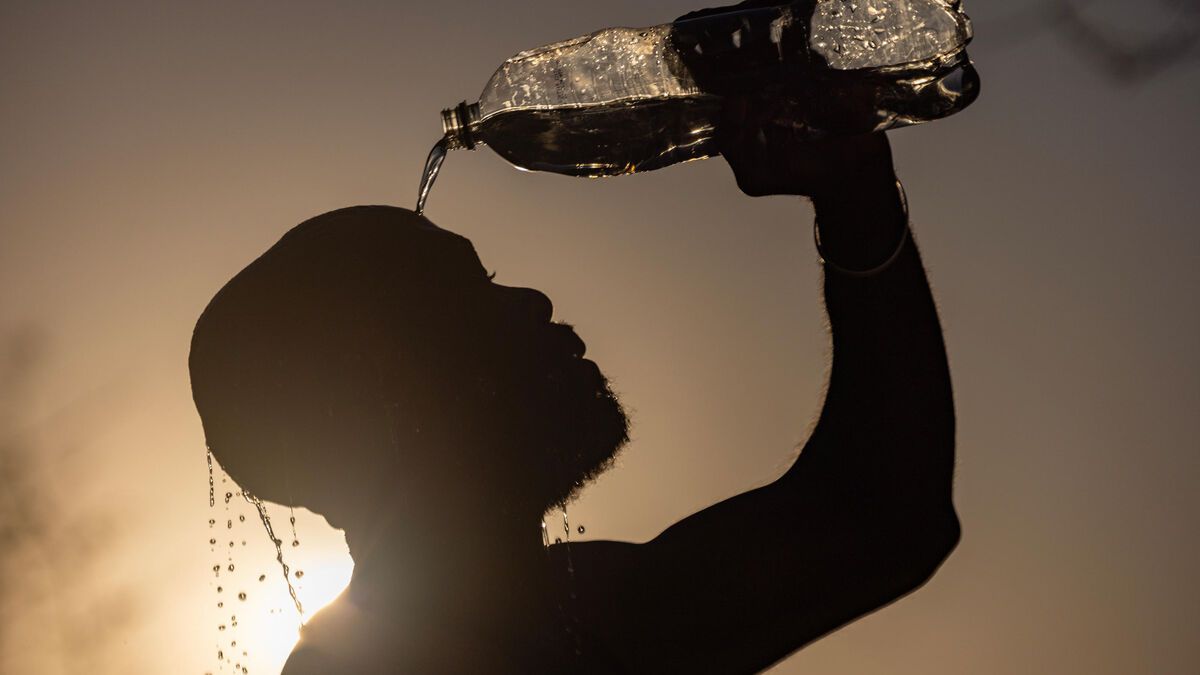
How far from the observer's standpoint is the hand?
48.1 inches

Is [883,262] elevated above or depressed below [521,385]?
below

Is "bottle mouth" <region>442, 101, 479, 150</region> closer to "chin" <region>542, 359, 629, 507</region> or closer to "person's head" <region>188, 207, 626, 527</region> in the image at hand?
"person's head" <region>188, 207, 626, 527</region>

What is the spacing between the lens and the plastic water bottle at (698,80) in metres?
1.33

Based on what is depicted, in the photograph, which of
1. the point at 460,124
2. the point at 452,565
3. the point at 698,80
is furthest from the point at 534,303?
the point at 698,80

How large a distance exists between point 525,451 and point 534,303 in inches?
10.4

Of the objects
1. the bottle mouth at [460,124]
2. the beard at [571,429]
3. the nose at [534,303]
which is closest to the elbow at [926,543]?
the beard at [571,429]

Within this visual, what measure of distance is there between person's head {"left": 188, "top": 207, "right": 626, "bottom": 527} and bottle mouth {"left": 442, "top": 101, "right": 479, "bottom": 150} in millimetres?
246

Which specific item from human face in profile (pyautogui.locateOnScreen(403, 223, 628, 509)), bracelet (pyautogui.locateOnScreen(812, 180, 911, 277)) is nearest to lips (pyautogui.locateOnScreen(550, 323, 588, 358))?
human face in profile (pyautogui.locateOnScreen(403, 223, 628, 509))

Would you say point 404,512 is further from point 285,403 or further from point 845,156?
point 845,156

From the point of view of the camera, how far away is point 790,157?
4.01 ft

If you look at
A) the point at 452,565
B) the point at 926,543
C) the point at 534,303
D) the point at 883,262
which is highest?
the point at 534,303

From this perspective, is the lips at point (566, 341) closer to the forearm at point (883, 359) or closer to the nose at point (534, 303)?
the nose at point (534, 303)

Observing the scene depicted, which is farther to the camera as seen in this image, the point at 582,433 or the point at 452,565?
the point at 582,433

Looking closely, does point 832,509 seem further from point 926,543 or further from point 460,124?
point 460,124
